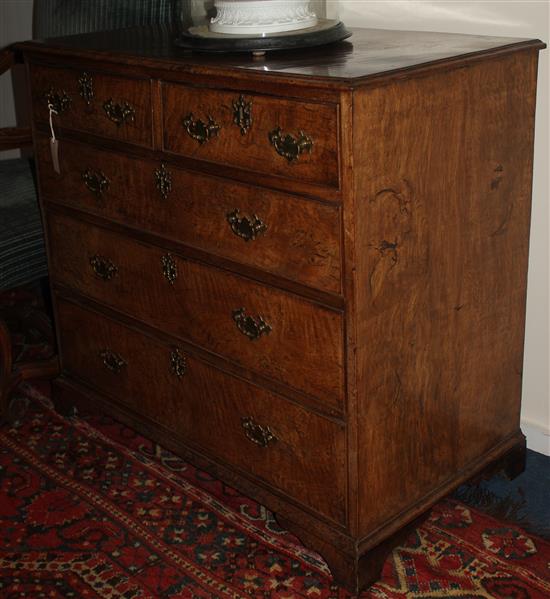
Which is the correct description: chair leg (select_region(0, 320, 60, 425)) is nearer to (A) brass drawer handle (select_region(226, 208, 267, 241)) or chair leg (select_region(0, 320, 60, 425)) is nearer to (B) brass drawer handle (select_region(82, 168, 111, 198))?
(B) brass drawer handle (select_region(82, 168, 111, 198))

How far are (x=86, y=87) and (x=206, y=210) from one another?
44 cm

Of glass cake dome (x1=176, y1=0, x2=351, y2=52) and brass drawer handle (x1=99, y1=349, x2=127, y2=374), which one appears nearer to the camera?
glass cake dome (x1=176, y1=0, x2=351, y2=52)

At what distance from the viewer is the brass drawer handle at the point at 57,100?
2.17 metres

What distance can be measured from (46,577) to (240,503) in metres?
0.47

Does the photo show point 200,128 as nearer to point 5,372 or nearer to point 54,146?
point 54,146

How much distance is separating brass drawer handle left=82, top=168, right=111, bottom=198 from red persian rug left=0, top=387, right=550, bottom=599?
27.4 inches

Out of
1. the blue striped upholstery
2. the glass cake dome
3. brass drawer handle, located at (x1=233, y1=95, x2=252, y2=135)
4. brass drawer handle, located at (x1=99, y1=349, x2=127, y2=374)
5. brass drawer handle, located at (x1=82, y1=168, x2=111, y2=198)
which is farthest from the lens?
the blue striped upholstery

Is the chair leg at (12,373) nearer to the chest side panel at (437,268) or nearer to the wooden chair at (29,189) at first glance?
the wooden chair at (29,189)

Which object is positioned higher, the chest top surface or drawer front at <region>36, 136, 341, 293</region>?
the chest top surface

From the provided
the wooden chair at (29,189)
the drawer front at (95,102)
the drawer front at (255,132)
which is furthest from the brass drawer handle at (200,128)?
the wooden chair at (29,189)

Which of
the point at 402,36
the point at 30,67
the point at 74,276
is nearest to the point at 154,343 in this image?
the point at 74,276

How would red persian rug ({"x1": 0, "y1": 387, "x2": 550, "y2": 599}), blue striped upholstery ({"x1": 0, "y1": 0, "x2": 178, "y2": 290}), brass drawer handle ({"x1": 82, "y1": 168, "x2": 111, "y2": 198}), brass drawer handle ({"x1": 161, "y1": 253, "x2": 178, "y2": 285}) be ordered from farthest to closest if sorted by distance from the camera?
1. blue striped upholstery ({"x1": 0, "y1": 0, "x2": 178, "y2": 290})
2. brass drawer handle ({"x1": 82, "y1": 168, "x2": 111, "y2": 198})
3. brass drawer handle ({"x1": 161, "y1": 253, "x2": 178, "y2": 285})
4. red persian rug ({"x1": 0, "y1": 387, "x2": 550, "y2": 599})

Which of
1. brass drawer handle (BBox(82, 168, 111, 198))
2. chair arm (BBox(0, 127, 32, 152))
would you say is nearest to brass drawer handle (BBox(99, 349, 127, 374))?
brass drawer handle (BBox(82, 168, 111, 198))

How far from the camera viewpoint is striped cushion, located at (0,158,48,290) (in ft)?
7.93
